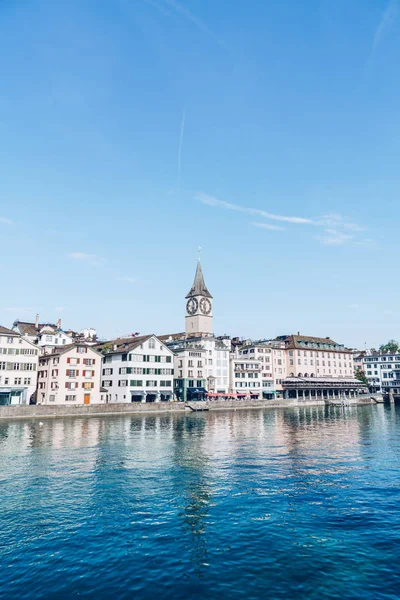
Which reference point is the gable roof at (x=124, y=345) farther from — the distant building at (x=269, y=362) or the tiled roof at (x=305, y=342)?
the tiled roof at (x=305, y=342)

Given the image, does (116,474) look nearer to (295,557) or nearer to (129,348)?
(295,557)

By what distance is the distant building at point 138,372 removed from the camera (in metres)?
107

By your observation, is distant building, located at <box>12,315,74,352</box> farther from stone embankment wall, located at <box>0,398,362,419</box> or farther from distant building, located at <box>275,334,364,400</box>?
distant building, located at <box>275,334,364,400</box>

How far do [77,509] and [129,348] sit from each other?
8355cm

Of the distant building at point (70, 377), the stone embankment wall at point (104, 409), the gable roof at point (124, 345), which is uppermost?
the gable roof at point (124, 345)

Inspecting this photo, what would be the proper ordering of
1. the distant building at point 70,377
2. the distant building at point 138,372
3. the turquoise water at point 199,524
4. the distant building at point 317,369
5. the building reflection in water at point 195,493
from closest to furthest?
the turquoise water at point 199,524 → the building reflection in water at point 195,493 → the distant building at point 70,377 → the distant building at point 138,372 → the distant building at point 317,369

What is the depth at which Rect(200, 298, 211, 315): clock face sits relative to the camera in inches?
5940

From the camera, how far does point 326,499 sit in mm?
27109

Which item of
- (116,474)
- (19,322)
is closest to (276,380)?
(19,322)

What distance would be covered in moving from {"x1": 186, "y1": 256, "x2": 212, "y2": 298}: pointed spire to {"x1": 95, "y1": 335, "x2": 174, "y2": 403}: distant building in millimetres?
41883

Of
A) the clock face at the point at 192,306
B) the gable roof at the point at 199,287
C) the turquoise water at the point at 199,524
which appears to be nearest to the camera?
the turquoise water at the point at 199,524

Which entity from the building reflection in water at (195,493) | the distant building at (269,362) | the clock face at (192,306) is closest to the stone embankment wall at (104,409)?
the distant building at (269,362)

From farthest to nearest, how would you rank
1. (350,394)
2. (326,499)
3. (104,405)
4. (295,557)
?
1. (350,394)
2. (104,405)
3. (326,499)
4. (295,557)

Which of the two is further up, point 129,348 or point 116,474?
point 129,348
